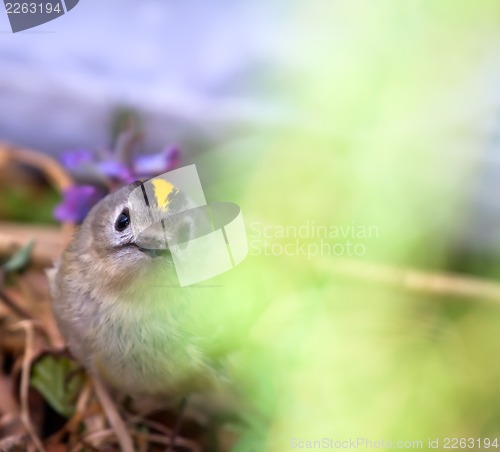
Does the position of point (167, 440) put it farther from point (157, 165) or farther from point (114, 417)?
point (157, 165)

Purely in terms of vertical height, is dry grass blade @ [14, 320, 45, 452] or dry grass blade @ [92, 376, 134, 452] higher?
dry grass blade @ [14, 320, 45, 452]

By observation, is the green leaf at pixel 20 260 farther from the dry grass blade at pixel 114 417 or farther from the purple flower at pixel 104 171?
the dry grass blade at pixel 114 417

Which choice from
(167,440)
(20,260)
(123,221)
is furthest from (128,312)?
(20,260)

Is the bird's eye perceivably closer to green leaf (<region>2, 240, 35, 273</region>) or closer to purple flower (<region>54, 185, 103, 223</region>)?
purple flower (<region>54, 185, 103, 223</region>)

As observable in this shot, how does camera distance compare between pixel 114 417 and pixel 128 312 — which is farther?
pixel 114 417

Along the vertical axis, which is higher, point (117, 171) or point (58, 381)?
point (117, 171)

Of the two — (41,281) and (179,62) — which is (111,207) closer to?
(41,281)

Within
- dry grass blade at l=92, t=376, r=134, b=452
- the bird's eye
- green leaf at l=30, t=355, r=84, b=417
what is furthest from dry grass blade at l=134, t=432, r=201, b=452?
the bird's eye
